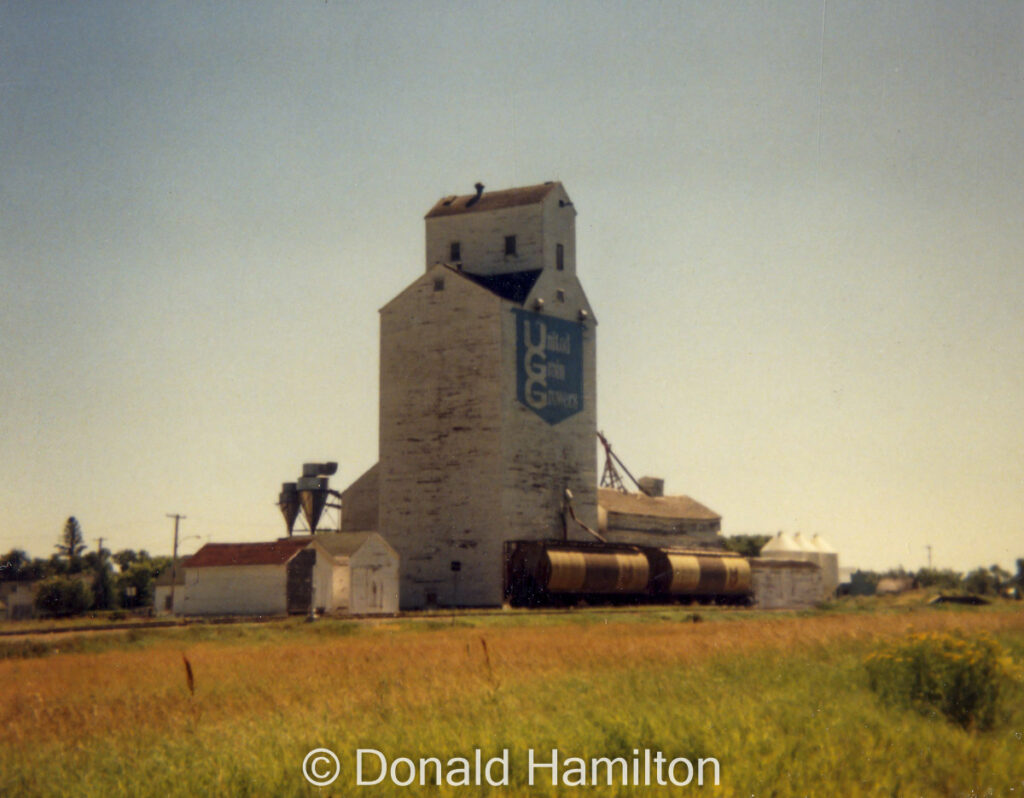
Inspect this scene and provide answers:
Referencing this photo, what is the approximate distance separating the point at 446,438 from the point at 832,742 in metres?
39.5

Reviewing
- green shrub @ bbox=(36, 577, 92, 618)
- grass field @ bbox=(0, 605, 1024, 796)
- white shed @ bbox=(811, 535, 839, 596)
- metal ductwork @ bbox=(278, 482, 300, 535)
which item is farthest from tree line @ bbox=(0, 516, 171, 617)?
white shed @ bbox=(811, 535, 839, 596)

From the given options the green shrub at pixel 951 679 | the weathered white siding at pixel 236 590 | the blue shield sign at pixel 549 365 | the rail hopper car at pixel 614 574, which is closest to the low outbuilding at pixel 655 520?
the rail hopper car at pixel 614 574

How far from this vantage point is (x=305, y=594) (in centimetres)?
4472

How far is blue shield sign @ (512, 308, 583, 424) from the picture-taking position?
51000mm

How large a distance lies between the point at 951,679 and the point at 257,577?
35.5 metres

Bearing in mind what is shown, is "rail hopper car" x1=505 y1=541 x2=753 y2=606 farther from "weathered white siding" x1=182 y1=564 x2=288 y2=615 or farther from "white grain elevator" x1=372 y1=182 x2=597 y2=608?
"weathered white siding" x1=182 y1=564 x2=288 y2=615

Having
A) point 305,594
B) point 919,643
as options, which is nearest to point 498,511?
point 305,594

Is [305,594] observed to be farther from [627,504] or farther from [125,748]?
[125,748]

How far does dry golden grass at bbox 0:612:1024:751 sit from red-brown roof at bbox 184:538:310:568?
64.0ft

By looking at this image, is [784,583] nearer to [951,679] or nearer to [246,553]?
[246,553]

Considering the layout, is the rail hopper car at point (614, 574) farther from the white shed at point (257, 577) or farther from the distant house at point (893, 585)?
the distant house at point (893, 585)

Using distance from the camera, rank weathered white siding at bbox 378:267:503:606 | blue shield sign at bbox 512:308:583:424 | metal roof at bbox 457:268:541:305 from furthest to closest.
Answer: metal roof at bbox 457:268:541:305
blue shield sign at bbox 512:308:583:424
weathered white siding at bbox 378:267:503:606

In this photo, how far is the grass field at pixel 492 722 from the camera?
10.1 metres

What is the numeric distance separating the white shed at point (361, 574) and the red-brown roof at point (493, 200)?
60.8 ft
